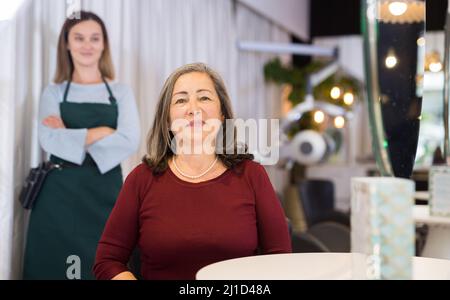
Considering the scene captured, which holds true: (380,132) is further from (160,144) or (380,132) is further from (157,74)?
(157,74)

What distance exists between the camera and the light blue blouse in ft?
8.89

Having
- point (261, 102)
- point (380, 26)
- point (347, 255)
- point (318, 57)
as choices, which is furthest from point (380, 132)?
point (318, 57)


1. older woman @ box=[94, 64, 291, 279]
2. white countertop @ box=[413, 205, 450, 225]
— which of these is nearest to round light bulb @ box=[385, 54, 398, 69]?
older woman @ box=[94, 64, 291, 279]

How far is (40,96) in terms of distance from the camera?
2.75 metres

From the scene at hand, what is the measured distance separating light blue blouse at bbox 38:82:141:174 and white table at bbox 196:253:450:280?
1360 mm

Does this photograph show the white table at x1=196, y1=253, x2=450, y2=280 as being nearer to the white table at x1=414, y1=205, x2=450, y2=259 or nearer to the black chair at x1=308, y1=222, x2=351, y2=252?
the white table at x1=414, y1=205, x2=450, y2=259

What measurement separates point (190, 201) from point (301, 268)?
47cm

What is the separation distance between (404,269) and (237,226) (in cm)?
73

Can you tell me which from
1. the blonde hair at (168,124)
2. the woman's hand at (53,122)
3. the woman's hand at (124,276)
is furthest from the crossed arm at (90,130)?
the woman's hand at (124,276)

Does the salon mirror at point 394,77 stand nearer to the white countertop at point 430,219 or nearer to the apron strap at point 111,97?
the white countertop at point 430,219

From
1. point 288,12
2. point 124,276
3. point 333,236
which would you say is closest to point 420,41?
point 124,276

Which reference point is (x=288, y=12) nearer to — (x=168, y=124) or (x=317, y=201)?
(x=317, y=201)

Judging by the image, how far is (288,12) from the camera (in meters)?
6.84

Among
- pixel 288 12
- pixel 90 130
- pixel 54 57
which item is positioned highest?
pixel 288 12
